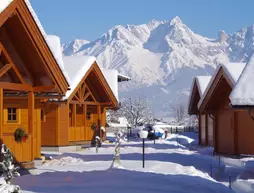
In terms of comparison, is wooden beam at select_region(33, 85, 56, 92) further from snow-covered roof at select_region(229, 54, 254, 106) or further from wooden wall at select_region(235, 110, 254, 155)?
wooden wall at select_region(235, 110, 254, 155)

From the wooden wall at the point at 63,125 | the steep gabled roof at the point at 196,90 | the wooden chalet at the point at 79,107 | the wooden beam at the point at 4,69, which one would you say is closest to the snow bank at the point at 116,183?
the wooden beam at the point at 4,69

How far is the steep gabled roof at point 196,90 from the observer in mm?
34519

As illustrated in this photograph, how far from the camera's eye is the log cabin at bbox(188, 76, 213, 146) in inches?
1335

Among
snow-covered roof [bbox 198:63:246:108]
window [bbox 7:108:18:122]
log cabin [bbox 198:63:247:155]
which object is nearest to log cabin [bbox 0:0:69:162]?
window [bbox 7:108:18:122]

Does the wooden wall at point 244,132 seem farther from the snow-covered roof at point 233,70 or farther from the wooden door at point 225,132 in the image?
the snow-covered roof at point 233,70

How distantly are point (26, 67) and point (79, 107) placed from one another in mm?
15701

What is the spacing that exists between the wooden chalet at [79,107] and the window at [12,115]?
6.83 meters

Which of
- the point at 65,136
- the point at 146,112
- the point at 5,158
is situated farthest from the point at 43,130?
the point at 146,112

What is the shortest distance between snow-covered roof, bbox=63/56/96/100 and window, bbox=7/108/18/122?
817 centimetres

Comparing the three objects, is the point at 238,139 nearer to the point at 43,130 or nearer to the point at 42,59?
the point at 43,130

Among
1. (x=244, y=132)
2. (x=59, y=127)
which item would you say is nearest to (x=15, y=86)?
(x=59, y=127)

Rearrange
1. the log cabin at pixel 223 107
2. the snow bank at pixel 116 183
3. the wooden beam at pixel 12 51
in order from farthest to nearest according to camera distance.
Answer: the log cabin at pixel 223 107 < the wooden beam at pixel 12 51 < the snow bank at pixel 116 183

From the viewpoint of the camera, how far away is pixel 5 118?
1888cm

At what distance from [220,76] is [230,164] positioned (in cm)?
505
